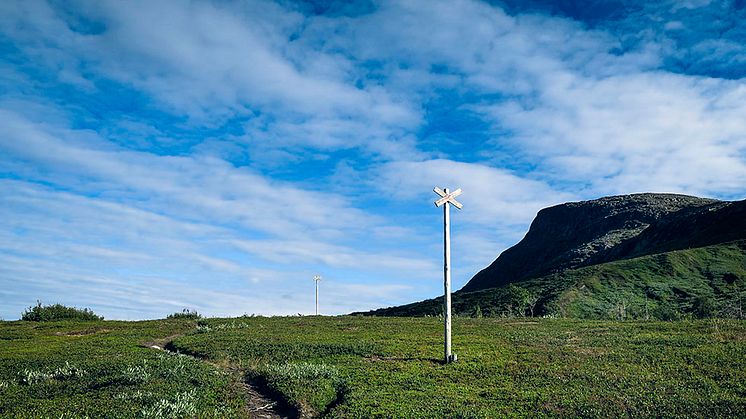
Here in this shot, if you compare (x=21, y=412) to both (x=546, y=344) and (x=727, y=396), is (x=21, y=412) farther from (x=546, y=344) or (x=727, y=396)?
(x=546, y=344)

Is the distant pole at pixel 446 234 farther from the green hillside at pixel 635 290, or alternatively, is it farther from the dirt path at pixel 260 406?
the green hillside at pixel 635 290

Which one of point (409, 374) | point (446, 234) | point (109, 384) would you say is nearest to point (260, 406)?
point (109, 384)

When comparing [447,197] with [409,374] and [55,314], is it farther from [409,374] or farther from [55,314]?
[55,314]

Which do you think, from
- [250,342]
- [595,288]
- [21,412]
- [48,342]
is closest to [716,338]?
[250,342]

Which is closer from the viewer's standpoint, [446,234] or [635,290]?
[446,234]

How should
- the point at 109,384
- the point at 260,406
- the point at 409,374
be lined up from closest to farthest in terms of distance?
the point at 260,406 → the point at 109,384 → the point at 409,374

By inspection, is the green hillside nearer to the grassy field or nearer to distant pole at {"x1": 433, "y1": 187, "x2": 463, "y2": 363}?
the grassy field

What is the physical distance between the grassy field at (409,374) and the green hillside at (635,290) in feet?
152

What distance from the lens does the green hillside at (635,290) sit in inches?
3445

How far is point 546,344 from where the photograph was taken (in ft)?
117

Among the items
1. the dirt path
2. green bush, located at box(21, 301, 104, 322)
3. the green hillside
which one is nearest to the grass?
the dirt path

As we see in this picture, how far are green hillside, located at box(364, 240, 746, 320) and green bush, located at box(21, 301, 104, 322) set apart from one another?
58714 millimetres

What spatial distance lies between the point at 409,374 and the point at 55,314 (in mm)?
69382

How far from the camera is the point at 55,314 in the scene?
256ft
